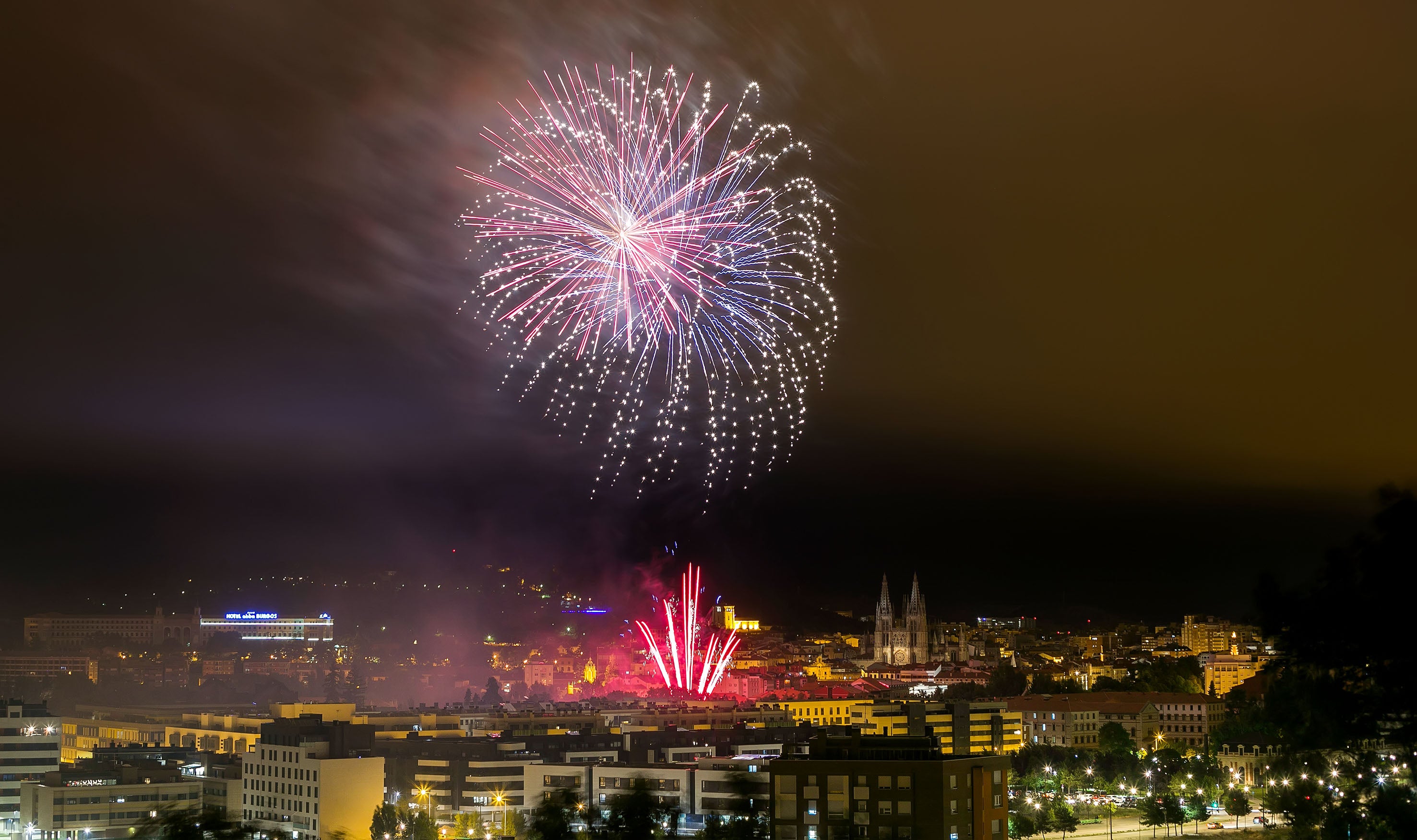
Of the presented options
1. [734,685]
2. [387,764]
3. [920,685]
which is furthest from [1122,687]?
[387,764]

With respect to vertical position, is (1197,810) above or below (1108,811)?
above

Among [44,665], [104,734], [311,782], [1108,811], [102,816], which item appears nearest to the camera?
[311,782]

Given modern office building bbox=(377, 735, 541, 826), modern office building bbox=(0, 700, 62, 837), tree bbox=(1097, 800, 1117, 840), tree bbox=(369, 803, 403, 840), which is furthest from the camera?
tree bbox=(1097, 800, 1117, 840)

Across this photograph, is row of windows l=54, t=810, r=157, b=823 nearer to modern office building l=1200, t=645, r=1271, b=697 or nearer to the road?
the road

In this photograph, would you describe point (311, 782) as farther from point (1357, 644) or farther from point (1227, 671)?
point (1227, 671)

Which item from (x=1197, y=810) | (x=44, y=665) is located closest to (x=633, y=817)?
(x=1197, y=810)

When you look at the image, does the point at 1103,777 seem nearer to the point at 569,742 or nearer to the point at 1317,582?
the point at 569,742

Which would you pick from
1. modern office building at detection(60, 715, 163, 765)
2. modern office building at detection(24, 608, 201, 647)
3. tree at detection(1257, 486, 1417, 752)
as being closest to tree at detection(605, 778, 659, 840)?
tree at detection(1257, 486, 1417, 752)

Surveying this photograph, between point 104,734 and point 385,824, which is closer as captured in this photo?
point 385,824
